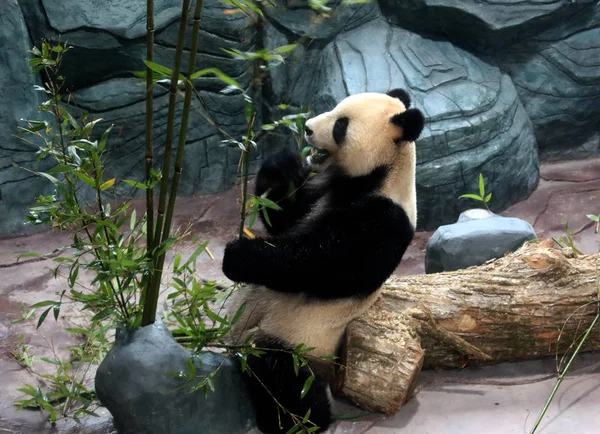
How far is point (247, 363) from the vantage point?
2.73 m

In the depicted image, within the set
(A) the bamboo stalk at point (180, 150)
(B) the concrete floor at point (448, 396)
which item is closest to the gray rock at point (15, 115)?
(B) the concrete floor at point (448, 396)

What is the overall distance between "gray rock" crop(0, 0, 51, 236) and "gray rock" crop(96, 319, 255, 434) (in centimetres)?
284

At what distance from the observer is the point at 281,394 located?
2.68 meters

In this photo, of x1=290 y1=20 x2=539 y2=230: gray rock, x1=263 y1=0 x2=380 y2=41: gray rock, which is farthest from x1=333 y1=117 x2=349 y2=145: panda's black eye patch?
x1=263 y1=0 x2=380 y2=41: gray rock

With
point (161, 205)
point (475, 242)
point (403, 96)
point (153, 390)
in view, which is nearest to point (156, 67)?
point (161, 205)

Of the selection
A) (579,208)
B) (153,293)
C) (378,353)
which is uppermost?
(153,293)

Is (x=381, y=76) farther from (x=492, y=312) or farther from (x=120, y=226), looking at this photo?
(x=120, y=226)

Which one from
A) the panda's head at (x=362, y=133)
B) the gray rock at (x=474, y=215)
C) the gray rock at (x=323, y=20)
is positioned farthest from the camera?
the gray rock at (x=323, y=20)

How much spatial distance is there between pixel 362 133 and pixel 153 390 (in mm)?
1241

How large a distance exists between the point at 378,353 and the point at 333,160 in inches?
31.4

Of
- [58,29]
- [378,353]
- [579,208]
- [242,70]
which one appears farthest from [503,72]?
[378,353]

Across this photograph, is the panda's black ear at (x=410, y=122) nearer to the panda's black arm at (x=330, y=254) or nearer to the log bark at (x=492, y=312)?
the panda's black arm at (x=330, y=254)

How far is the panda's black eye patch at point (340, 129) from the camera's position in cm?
275

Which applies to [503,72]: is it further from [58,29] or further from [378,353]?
[378,353]
